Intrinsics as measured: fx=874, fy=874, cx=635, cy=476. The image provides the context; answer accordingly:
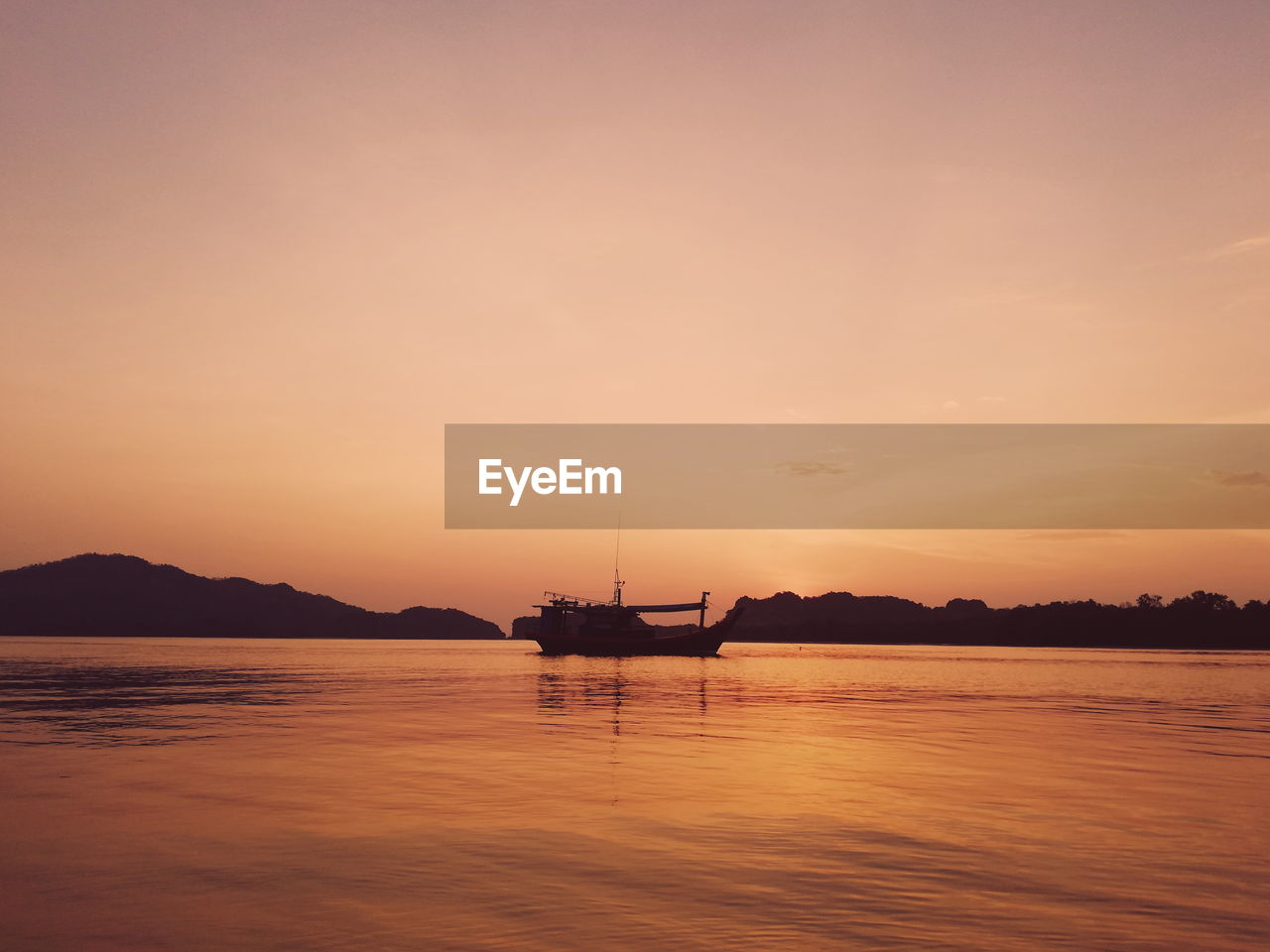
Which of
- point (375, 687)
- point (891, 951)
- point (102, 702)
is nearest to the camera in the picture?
point (891, 951)

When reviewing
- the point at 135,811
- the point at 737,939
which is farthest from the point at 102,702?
the point at 737,939

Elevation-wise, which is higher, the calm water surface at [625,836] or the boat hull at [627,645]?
the calm water surface at [625,836]

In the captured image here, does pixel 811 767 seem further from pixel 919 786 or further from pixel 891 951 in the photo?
pixel 891 951

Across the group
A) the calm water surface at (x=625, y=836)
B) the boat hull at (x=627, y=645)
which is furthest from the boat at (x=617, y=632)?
the calm water surface at (x=625, y=836)

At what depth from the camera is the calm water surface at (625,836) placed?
35.1 feet

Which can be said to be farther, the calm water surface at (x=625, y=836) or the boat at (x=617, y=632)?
the boat at (x=617, y=632)

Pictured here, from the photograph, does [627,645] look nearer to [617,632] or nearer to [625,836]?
[617,632]

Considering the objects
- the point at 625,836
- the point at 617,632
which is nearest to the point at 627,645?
the point at 617,632

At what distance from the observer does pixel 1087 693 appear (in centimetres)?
5959

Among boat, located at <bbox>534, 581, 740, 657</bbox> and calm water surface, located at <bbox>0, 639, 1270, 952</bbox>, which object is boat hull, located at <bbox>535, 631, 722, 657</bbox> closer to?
boat, located at <bbox>534, 581, 740, 657</bbox>

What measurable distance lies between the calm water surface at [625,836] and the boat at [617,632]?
263 feet

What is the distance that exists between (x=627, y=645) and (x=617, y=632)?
2472mm

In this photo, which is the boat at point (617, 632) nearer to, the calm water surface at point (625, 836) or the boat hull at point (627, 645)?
the boat hull at point (627, 645)

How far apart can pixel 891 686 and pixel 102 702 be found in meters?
52.8
